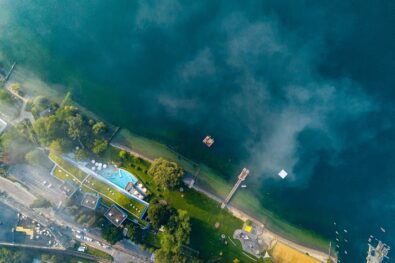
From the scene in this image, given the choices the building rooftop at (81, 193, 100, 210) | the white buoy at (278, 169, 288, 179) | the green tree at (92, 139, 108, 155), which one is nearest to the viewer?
the building rooftop at (81, 193, 100, 210)

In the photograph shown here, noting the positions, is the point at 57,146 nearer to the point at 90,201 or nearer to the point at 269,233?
the point at 90,201

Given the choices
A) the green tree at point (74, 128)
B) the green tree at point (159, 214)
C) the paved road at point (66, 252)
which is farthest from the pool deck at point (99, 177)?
the paved road at point (66, 252)

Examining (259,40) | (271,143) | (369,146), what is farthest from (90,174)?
(369,146)

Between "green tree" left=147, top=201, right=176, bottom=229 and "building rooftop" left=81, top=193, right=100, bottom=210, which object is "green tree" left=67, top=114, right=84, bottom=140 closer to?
"building rooftop" left=81, top=193, right=100, bottom=210

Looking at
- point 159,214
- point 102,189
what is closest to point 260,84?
point 159,214

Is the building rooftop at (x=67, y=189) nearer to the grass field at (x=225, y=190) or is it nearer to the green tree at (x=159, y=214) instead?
the grass field at (x=225, y=190)

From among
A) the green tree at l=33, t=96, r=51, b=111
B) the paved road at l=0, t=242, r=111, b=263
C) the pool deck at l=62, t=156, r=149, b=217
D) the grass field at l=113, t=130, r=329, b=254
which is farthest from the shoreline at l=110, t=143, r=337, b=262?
the green tree at l=33, t=96, r=51, b=111
